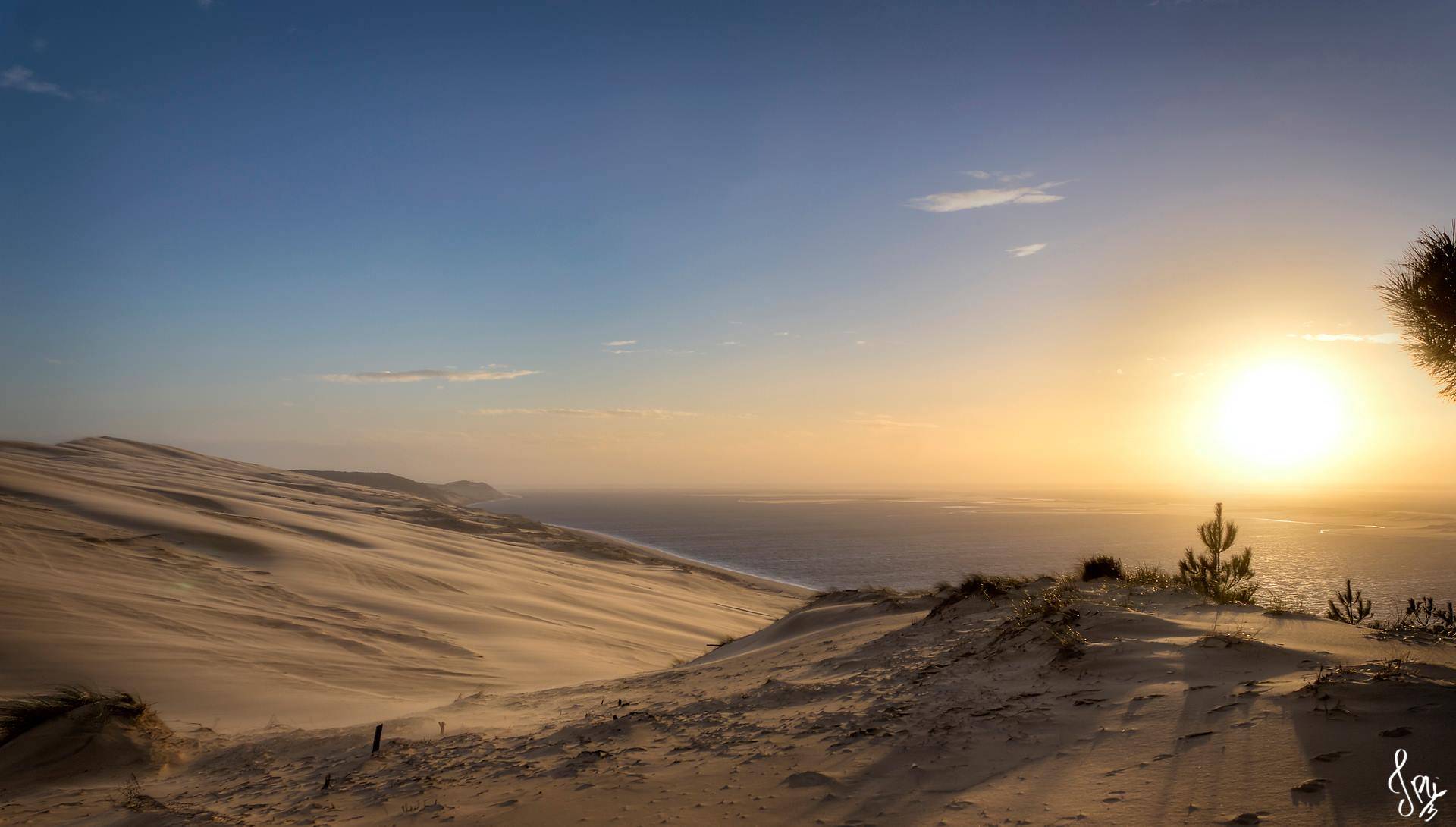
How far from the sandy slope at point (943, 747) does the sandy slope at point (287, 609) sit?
7.34 feet

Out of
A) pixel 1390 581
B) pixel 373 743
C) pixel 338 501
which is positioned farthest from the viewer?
pixel 338 501

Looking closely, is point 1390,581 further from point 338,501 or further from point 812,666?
point 338,501

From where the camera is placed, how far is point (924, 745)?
172 inches

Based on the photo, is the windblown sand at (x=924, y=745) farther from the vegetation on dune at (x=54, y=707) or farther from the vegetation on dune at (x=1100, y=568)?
the vegetation on dune at (x=1100, y=568)

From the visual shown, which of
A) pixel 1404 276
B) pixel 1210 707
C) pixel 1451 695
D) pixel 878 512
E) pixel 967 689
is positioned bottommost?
pixel 878 512

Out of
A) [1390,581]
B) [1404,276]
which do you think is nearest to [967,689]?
[1404,276]

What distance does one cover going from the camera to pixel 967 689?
17.6 ft

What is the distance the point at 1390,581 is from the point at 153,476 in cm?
5329

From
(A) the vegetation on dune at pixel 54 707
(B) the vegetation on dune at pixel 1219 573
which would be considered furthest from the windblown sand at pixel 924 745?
(B) the vegetation on dune at pixel 1219 573

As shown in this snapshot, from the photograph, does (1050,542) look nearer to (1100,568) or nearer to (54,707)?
(1100,568)

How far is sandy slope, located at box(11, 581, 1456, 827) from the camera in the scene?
10.9 ft
